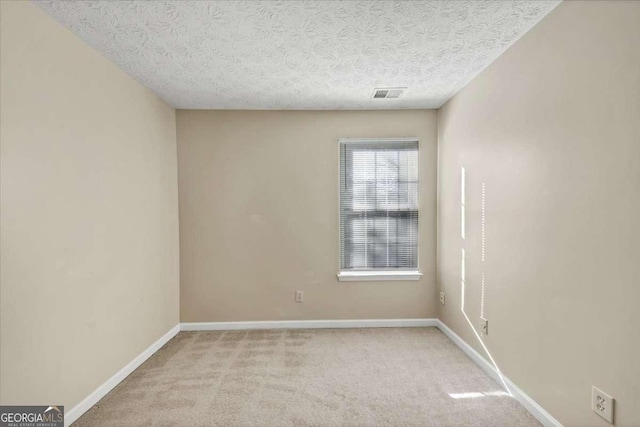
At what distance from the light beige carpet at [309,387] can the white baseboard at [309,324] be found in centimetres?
27

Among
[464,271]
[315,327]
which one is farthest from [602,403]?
[315,327]

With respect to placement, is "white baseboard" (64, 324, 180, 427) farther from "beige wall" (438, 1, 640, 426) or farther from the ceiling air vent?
the ceiling air vent

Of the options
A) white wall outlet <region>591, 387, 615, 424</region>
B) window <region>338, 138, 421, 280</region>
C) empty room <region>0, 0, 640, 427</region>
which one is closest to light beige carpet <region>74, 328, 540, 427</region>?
empty room <region>0, 0, 640, 427</region>

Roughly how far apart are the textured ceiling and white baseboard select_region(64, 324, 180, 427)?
7.81 ft

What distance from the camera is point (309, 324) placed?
12.0 ft

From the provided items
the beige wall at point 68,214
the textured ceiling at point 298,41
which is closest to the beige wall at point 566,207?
the textured ceiling at point 298,41

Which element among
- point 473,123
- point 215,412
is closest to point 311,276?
point 215,412

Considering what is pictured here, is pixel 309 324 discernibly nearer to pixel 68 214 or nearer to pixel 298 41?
pixel 68 214

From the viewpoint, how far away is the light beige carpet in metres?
2.06

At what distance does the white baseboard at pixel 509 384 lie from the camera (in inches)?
76.4

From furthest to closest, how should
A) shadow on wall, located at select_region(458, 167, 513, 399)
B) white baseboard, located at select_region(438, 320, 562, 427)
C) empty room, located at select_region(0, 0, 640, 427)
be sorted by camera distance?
shadow on wall, located at select_region(458, 167, 513, 399), white baseboard, located at select_region(438, 320, 562, 427), empty room, located at select_region(0, 0, 640, 427)

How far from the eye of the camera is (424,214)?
12.1 feet

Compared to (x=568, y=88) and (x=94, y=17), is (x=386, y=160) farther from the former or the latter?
(x=94, y=17)

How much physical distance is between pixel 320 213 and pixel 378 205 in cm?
67
